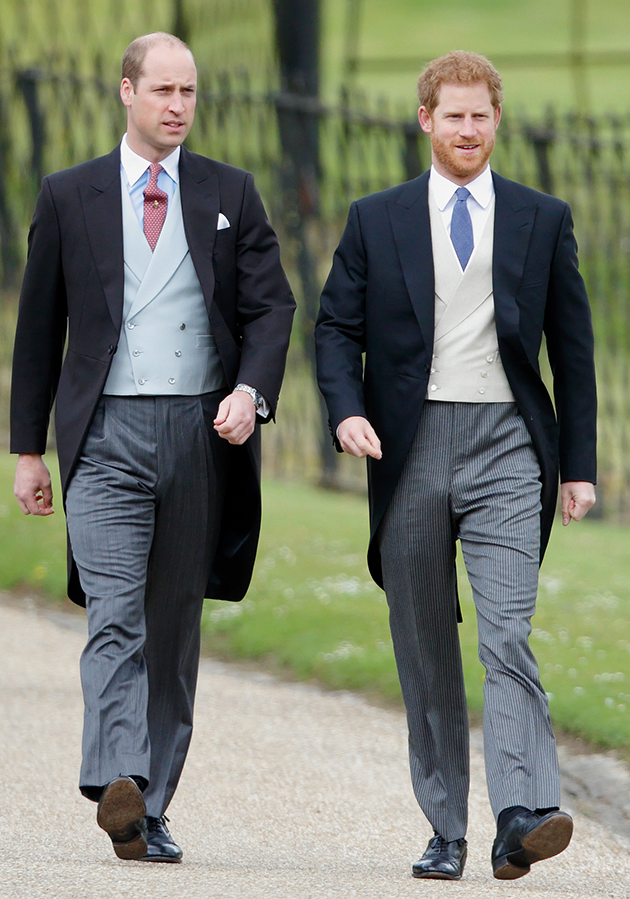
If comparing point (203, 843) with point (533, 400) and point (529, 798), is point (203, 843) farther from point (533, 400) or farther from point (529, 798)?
point (533, 400)

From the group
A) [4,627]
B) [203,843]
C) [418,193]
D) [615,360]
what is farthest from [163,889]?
[615,360]

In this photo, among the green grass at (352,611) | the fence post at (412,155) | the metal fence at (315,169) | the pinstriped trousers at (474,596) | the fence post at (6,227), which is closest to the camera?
the pinstriped trousers at (474,596)

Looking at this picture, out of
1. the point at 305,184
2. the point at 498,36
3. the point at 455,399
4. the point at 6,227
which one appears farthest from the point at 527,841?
the point at 498,36

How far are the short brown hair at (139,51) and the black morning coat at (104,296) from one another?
19 cm

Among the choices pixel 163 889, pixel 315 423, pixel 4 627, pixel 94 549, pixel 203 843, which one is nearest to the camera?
pixel 163 889

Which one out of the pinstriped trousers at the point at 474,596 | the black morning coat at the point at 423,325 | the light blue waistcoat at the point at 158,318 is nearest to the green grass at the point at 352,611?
the pinstriped trousers at the point at 474,596

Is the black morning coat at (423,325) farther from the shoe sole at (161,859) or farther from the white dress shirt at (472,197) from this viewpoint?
the shoe sole at (161,859)

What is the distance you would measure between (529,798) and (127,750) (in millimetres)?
862

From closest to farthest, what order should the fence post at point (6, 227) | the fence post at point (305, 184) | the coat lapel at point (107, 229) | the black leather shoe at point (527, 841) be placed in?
1. the black leather shoe at point (527, 841)
2. the coat lapel at point (107, 229)
3. the fence post at point (305, 184)
4. the fence post at point (6, 227)

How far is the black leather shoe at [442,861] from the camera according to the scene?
338cm

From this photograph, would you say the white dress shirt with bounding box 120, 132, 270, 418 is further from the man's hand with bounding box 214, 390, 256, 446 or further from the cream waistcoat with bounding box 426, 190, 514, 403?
the cream waistcoat with bounding box 426, 190, 514, 403

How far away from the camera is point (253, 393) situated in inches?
135

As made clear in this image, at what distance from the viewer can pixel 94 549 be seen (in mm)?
3369

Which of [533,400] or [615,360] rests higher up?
[533,400]
